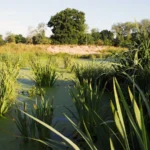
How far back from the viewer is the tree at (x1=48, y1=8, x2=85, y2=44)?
32656 millimetres

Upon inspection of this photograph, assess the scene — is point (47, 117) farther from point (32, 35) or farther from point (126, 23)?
point (126, 23)

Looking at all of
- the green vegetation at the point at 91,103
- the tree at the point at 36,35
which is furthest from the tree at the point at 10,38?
the green vegetation at the point at 91,103

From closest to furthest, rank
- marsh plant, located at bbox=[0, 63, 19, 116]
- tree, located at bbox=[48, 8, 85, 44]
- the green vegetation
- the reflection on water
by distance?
the green vegetation, the reflection on water, marsh plant, located at bbox=[0, 63, 19, 116], tree, located at bbox=[48, 8, 85, 44]

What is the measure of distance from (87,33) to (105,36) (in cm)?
348

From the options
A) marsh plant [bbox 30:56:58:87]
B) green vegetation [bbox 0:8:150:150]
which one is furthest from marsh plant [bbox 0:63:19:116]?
marsh plant [bbox 30:56:58:87]

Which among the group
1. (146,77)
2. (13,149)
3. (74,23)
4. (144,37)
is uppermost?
(74,23)

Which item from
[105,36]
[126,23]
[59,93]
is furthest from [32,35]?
[59,93]

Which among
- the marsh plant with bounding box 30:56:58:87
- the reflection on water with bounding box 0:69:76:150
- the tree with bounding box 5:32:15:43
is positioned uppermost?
the tree with bounding box 5:32:15:43

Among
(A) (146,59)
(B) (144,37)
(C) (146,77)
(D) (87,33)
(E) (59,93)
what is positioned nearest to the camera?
(C) (146,77)

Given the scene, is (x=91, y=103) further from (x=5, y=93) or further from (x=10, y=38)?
(x=10, y=38)

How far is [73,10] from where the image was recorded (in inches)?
1341

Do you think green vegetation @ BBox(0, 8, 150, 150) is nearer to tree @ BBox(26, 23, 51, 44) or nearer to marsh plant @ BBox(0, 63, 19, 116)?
marsh plant @ BBox(0, 63, 19, 116)

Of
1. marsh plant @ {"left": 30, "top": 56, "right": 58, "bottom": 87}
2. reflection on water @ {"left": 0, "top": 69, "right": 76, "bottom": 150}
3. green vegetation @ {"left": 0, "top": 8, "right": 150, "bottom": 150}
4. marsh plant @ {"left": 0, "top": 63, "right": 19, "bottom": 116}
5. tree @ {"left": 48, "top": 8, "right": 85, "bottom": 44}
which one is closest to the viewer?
green vegetation @ {"left": 0, "top": 8, "right": 150, "bottom": 150}

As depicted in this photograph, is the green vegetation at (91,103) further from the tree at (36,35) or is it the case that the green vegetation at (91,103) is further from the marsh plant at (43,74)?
the tree at (36,35)
